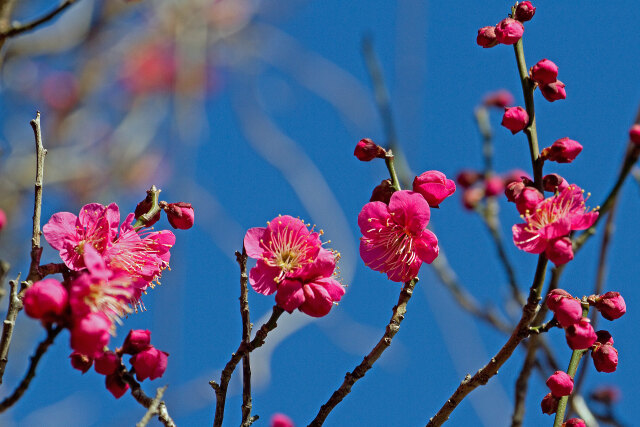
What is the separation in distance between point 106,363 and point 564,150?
106 centimetres

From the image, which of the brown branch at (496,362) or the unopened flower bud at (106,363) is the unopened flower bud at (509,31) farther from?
the unopened flower bud at (106,363)

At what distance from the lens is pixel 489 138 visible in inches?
128

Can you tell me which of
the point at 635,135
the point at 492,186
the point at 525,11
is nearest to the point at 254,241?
the point at 525,11

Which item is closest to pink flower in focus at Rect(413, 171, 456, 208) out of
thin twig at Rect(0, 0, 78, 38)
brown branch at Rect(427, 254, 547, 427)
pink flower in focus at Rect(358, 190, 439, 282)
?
pink flower in focus at Rect(358, 190, 439, 282)

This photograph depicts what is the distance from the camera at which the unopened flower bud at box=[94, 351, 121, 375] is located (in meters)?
1.51

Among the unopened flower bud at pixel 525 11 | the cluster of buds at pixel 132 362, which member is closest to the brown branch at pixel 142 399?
the cluster of buds at pixel 132 362

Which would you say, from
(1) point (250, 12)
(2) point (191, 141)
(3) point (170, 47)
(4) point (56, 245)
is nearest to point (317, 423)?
(4) point (56, 245)

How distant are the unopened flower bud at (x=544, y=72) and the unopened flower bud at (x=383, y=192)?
1.34 ft

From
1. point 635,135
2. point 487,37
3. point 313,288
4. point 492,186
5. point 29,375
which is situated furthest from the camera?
point 492,186

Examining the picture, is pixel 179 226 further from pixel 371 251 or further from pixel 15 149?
pixel 15 149

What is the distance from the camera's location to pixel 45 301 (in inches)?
50.0

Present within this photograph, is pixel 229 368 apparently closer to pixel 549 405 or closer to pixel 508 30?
pixel 549 405

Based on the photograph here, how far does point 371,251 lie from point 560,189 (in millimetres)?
447

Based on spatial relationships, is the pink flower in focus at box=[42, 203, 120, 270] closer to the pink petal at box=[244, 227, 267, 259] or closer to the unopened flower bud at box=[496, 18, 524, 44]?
the pink petal at box=[244, 227, 267, 259]
